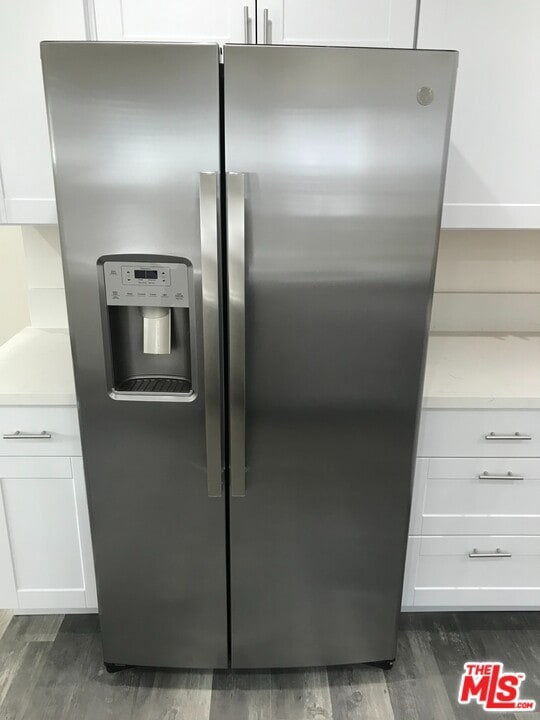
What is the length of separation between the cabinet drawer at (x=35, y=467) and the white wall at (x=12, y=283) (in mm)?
1236

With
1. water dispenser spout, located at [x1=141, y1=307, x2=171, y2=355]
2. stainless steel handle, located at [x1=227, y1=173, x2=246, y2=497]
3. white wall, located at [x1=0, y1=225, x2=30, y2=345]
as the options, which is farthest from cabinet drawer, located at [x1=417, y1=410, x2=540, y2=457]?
white wall, located at [x1=0, y1=225, x2=30, y2=345]

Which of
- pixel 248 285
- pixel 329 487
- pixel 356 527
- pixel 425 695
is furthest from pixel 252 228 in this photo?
pixel 425 695

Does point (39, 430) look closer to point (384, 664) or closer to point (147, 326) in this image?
point (147, 326)

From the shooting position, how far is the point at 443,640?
1944 millimetres

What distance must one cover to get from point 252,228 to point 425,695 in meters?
1.54

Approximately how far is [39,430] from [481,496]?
1.43 meters

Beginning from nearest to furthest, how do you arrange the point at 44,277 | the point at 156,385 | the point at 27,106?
1. the point at 156,385
2. the point at 27,106
3. the point at 44,277

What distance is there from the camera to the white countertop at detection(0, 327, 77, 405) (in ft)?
5.35

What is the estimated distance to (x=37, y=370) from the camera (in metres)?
1.79

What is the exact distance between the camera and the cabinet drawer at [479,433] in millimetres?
1716

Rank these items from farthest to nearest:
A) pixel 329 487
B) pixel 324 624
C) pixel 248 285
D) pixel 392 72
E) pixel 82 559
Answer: pixel 82 559
pixel 324 624
pixel 329 487
pixel 248 285
pixel 392 72

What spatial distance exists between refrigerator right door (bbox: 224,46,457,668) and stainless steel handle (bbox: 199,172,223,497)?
0.13ft

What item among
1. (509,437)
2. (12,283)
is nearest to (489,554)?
(509,437)

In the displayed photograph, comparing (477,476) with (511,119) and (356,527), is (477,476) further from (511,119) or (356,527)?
(511,119)
